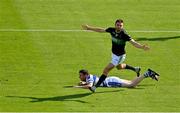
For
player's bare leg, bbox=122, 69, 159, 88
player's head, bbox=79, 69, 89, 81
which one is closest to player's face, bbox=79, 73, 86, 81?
player's head, bbox=79, 69, 89, 81

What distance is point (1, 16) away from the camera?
36188 millimetres

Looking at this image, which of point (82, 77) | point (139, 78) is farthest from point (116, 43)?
point (82, 77)

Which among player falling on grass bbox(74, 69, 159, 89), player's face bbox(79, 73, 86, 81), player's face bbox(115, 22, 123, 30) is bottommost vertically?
player falling on grass bbox(74, 69, 159, 89)

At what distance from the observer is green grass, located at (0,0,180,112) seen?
25781mm

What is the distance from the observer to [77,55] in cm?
3122

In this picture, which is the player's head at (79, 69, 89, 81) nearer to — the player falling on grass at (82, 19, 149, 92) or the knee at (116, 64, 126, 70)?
the player falling on grass at (82, 19, 149, 92)

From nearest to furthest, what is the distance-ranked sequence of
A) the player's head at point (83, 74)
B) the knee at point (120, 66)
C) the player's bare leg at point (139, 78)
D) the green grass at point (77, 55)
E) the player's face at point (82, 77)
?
1. the green grass at point (77, 55)
2. the player's head at point (83, 74)
3. the player's face at point (82, 77)
4. the player's bare leg at point (139, 78)
5. the knee at point (120, 66)

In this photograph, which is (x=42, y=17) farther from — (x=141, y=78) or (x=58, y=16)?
(x=141, y=78)

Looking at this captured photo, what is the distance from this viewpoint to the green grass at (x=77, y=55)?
2578 centimetres

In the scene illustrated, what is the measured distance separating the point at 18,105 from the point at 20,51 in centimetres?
656

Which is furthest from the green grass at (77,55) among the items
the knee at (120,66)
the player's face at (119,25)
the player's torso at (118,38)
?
the player's face at (119,25)

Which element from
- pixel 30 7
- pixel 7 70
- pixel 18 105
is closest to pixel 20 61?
pixel 7 70

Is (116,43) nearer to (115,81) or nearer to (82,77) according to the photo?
(115,81)

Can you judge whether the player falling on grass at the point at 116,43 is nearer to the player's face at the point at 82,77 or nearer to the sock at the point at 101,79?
the sock at the point at 101,79
